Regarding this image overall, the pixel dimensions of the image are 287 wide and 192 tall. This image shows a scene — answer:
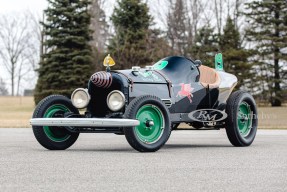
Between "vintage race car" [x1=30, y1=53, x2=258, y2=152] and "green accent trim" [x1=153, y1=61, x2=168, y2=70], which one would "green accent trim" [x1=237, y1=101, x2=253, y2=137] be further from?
"green accent trim" [x1=153, y1=61, x2=168, y2=70]

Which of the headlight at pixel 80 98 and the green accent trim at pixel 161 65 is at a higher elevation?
the green accent trim at pixel 161 65

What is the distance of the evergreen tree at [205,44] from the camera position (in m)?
57.4

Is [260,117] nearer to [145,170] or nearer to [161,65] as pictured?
[161,65]

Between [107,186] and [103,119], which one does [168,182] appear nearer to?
[107,186]

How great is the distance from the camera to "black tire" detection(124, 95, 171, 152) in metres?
10.9

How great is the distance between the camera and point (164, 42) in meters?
58.3

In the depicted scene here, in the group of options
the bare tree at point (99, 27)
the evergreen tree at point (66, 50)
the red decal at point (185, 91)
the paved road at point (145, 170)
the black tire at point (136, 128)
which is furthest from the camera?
the bare tree at point (99, 27)

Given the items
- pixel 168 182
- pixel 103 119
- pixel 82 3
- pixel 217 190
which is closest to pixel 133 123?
pixel 103 119

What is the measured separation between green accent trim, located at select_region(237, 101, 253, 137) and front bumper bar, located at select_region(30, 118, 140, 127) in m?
3.25

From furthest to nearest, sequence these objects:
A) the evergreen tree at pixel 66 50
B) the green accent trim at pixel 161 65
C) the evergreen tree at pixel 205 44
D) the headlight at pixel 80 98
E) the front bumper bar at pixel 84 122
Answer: the evergreen tree at pixel 205 44 → the evergreen tree at pixel 66 50 → the green accent trim at pixel 161 65 → the headlight at pixel 80 98 → the front bumper bar at pixel 84 122

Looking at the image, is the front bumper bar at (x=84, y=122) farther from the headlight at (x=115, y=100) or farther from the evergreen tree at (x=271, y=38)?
the evergreen tree at (x=271, y=38)

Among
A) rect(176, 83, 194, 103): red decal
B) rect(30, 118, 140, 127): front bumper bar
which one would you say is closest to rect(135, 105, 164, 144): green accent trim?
rect(30, 118, 140, 127): front bumper bar

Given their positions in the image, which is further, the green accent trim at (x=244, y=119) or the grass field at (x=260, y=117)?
the grass field at (x=260, y=117)

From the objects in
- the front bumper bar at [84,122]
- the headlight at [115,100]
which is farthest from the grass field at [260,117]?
the front bumper bar at [84,122]
